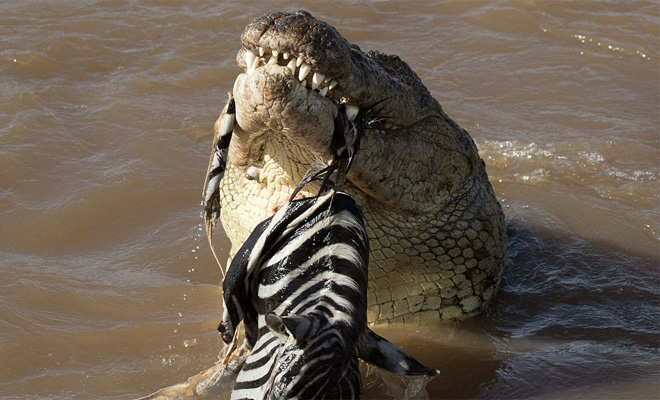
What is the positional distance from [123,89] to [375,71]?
133 inches

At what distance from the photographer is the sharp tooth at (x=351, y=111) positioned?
314 centimetres

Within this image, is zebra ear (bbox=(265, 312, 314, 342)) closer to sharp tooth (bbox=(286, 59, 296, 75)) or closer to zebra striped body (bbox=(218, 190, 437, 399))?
zebra striped body (bbox=(218, 190, 437, 399))

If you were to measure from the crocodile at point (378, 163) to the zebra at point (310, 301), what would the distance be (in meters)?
0.16

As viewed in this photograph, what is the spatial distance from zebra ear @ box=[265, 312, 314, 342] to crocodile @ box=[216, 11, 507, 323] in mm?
682

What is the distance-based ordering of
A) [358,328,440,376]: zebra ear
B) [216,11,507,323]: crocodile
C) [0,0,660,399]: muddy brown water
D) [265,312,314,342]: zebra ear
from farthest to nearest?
[0,0,660,399]: muddy brown water → [216,11,507,323]: crocodile → [358,328,440,376]: zebra ear → [265,312,314,342]: zebra ear

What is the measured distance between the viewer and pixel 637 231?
5.08 m

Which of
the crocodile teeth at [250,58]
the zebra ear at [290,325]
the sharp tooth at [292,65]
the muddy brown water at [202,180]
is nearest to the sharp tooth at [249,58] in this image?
the crocodile teeth at [250,58]

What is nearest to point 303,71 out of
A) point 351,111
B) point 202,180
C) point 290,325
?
point 351,111

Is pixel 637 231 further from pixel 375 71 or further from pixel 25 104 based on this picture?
pixel 25 104

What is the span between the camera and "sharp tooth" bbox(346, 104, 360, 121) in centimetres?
314

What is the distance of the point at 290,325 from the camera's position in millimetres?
2371

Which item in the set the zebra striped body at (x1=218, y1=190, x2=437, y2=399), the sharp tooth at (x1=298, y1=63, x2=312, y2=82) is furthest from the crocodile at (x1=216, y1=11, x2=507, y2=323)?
the zebra striped body at (x1=218, y1=190, x2=437, y2=399)

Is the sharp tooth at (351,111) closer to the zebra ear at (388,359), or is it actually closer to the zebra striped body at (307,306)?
the zebra striped body at (307,306)

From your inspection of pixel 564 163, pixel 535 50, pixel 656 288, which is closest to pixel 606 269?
pixel 656 288
